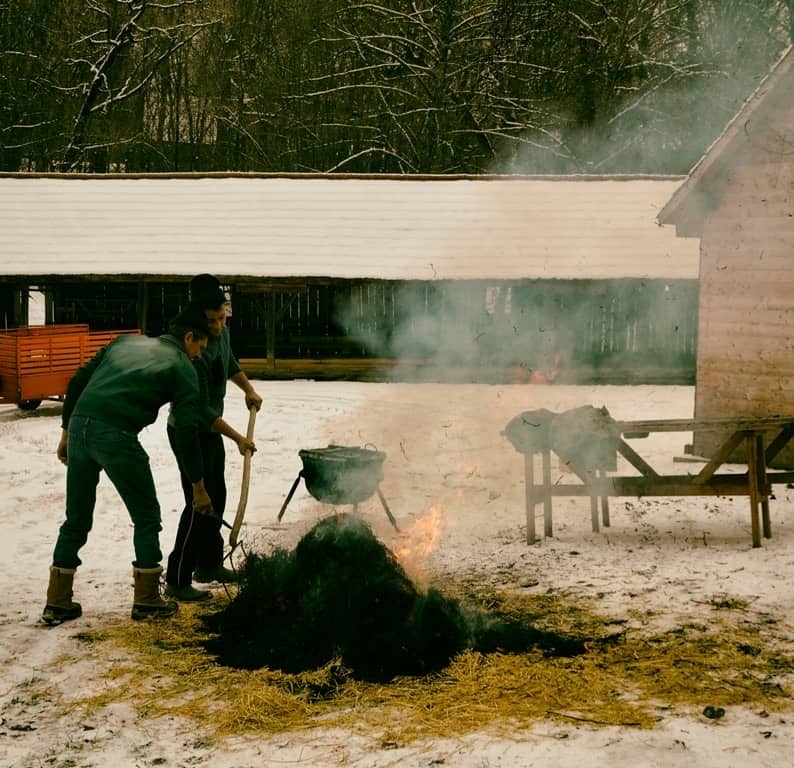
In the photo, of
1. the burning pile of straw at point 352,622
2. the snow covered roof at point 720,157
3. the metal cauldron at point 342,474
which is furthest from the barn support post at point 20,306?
the burning pile of straw at point 352,622

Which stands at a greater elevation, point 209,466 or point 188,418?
point 188,418

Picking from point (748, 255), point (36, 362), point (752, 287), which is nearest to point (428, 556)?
point (752, 287)

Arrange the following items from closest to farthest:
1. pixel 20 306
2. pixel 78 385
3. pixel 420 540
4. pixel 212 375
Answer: pixel 78 385 < pixel 212 375 < pixel 420 540 < pixel 20 306

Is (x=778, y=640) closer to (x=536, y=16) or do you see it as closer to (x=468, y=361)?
(x=468, y=361)

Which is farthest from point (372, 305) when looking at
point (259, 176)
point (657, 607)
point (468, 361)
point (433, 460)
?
point (657, 607)

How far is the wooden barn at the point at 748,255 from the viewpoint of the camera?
11508 millimetres

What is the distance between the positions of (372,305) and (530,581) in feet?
47.5

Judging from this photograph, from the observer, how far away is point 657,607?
6.64 meters

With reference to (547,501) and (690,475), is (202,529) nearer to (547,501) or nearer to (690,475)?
(547,501)

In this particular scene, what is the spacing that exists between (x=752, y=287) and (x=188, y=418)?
318 inches

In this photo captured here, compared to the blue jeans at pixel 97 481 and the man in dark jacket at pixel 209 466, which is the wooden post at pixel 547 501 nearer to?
the man in dark jacket at pixel 209 466

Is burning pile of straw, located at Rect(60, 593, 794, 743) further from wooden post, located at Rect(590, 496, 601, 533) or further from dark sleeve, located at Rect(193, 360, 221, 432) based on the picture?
wooden post, located at Rect(590, 496, 601, 533)

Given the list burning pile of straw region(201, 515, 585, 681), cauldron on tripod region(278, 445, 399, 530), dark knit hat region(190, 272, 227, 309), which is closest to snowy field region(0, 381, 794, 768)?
cauldron on tripod region(278, 445, 399, 530)

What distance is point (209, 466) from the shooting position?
23.1 feet
